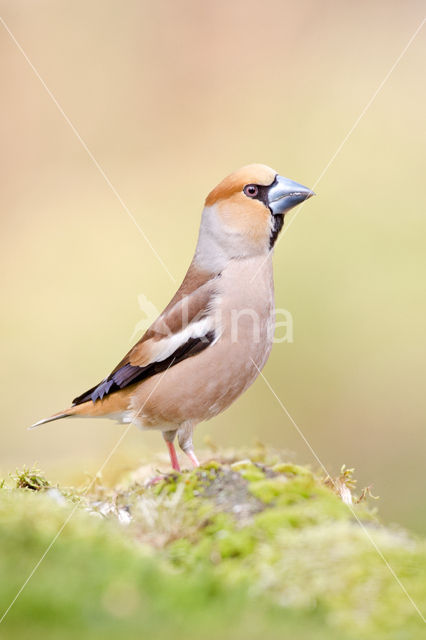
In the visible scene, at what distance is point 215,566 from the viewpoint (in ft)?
8.34

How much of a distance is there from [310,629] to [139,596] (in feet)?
1.77

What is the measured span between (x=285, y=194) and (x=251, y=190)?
0.75ft

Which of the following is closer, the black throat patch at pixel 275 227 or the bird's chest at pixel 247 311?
the bird's chest at pixel 247 311

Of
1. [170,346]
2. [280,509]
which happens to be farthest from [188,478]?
[170,346]

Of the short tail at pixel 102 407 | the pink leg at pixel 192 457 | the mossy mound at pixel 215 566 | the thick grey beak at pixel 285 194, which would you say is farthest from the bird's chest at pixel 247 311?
the mossy mound at pixel 215 566

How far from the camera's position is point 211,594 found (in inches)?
92.0

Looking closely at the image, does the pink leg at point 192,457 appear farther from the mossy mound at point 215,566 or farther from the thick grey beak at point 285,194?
the thick grey beak at point 285,194

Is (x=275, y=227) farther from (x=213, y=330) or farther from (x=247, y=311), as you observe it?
(x=213, y=330)

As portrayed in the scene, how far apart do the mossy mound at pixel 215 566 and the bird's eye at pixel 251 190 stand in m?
2.11

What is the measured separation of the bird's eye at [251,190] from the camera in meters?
4.63

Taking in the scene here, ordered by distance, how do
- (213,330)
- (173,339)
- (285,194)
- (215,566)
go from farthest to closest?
(285,194) → (173,339) → (213,330) → (215,566)

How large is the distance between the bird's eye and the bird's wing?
63cm

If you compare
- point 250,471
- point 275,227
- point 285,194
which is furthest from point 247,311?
point 250,471

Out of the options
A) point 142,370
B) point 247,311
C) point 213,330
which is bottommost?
point 142,370
